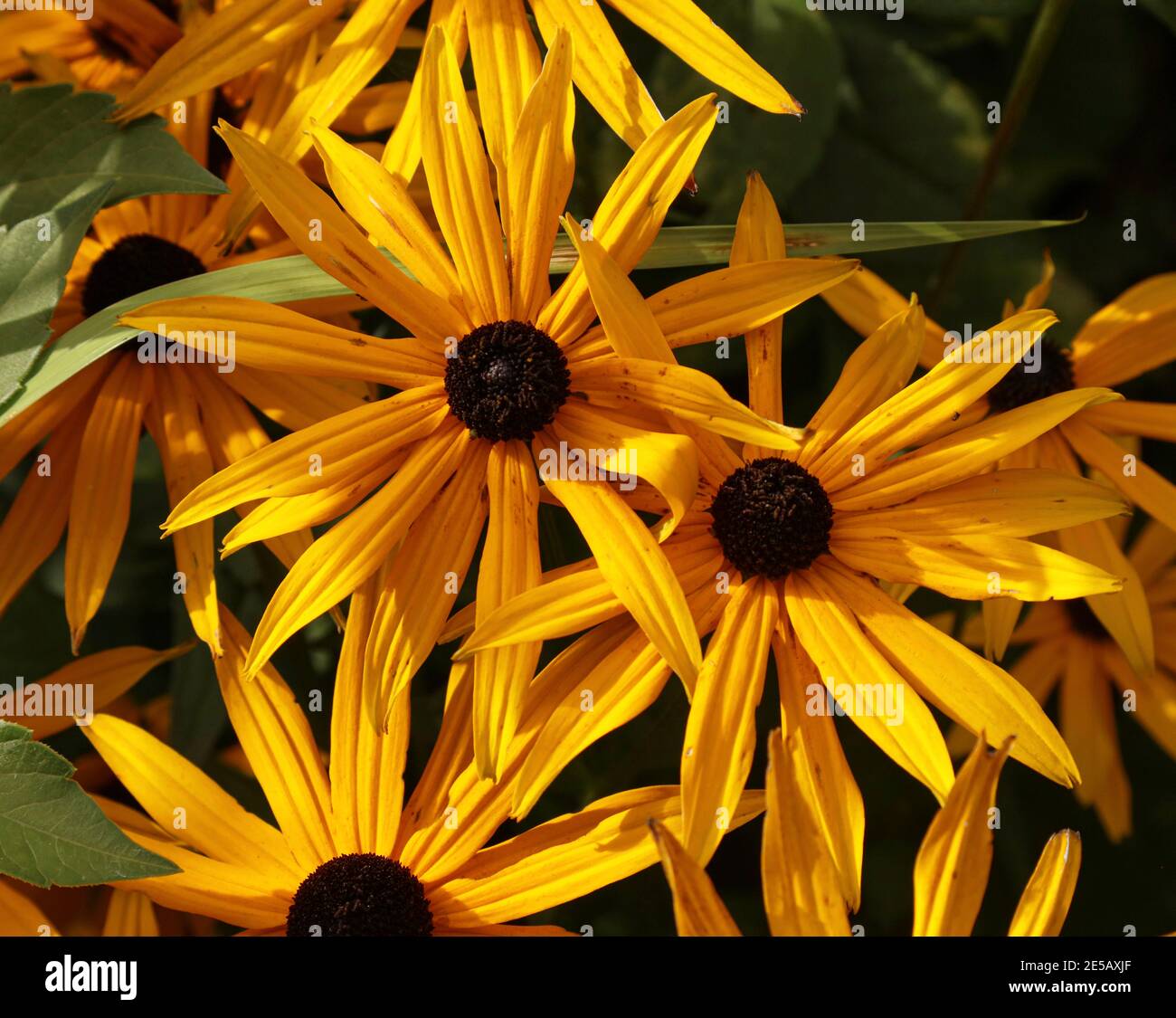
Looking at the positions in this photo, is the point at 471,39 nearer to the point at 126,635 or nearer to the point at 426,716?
the point at 426,716

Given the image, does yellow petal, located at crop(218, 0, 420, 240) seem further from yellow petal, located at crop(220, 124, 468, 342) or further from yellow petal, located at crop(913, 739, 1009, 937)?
yellow petal, located at crop(913, 739, 1009, 937)

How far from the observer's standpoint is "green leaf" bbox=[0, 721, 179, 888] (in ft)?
3.07

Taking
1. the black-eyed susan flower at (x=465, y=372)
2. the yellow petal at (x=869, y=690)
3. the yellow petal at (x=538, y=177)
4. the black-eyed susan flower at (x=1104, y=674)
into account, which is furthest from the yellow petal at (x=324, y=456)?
the black-eyed susan flower at (x=1104, y=674)

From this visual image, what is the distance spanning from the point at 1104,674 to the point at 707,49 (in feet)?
2.99

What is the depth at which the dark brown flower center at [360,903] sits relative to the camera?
1051 millimetres

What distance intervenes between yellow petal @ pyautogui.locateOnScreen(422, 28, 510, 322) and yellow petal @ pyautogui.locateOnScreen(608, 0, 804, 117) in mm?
176

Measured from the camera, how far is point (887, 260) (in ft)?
5.87

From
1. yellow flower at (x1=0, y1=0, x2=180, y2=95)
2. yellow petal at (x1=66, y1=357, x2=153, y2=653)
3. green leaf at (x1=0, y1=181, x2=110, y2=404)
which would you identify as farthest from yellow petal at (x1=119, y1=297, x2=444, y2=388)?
yellow flower at (x1=0, y1=0, x2=180, y2=95)

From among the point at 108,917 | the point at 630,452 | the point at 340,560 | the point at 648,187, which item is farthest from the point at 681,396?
the point at 108,917

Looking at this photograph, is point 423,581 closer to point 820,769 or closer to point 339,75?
point 820,769

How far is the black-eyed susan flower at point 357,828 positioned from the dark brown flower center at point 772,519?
178 millimetres
